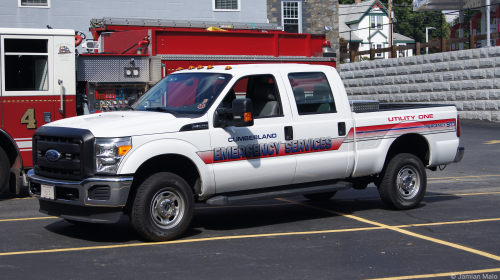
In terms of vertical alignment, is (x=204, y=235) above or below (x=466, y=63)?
below

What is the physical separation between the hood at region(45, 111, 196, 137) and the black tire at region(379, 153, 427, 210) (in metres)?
3.27

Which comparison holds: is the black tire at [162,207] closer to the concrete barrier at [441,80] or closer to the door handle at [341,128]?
the door handle at [341,128]

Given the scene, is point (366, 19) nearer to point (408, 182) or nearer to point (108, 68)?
point (108, 68)

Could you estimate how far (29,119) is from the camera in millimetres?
9234

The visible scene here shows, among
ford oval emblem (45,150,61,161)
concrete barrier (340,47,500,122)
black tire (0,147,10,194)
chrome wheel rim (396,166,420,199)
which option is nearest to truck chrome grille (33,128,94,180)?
ford oval emblem (45,150,61,161)

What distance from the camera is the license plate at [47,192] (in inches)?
250

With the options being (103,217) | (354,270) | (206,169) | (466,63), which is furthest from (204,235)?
(466,63)

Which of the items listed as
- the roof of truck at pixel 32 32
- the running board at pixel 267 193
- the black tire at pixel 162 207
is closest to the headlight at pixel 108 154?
the black tire at pixel 162 207

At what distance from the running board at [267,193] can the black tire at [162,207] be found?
0.34m

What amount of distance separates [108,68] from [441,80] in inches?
625

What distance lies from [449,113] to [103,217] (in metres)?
5.52

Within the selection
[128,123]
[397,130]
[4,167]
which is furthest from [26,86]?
[397,130]

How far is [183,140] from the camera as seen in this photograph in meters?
6.48

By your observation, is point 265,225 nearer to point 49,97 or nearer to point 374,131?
point 374,131
